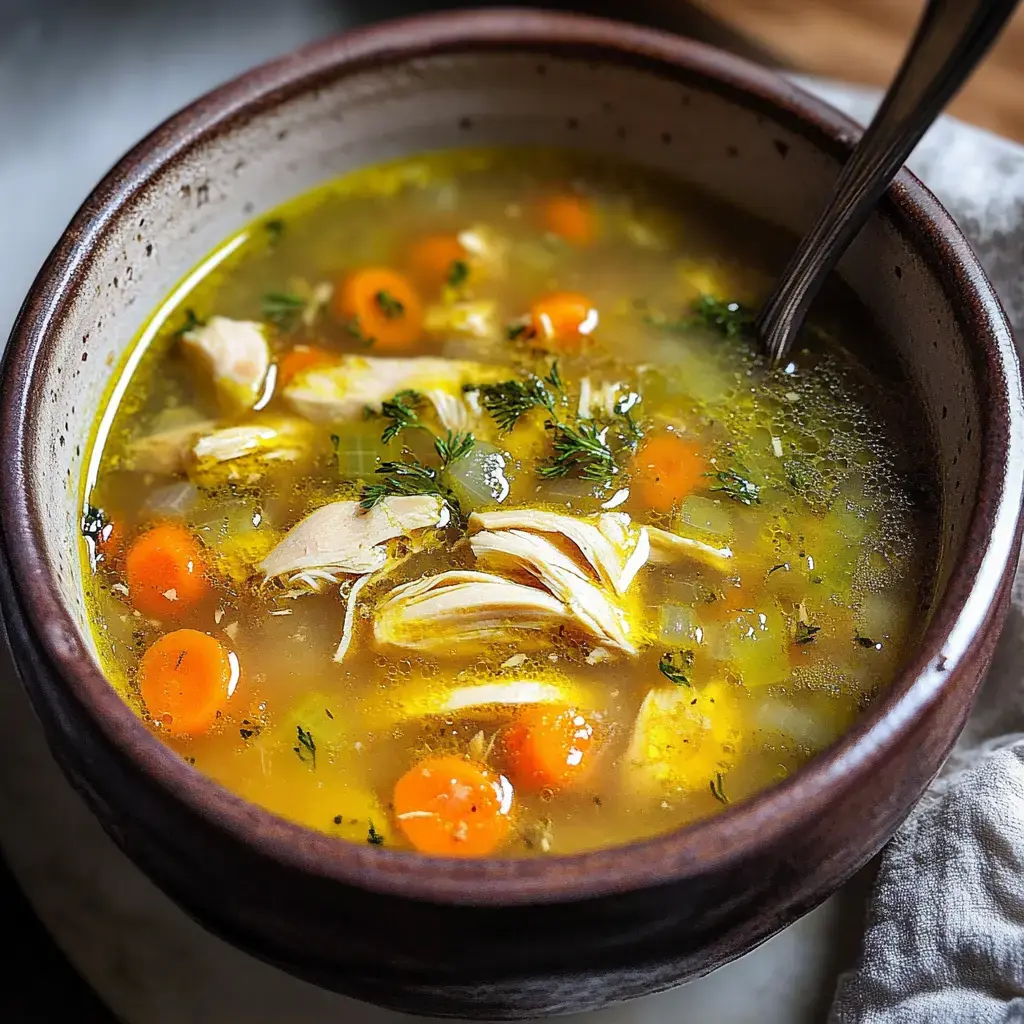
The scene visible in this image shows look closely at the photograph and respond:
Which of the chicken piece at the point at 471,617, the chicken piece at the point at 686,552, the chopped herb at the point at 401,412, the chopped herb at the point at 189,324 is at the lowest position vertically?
the chicken piece at the point at 471,617

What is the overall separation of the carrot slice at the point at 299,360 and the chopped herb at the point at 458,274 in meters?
0.22

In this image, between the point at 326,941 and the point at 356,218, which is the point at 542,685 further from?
Result: the point at 356,218

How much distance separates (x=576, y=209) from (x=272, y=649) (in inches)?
33.4

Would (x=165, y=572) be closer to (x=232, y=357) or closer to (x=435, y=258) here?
(x=232, y=357)

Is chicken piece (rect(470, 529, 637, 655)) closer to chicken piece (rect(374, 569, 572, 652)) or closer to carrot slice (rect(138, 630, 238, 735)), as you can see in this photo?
chicken piece (rect(374, 569, 572, 652))

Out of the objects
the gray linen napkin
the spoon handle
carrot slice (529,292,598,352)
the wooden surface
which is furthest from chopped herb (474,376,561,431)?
the wooden surface

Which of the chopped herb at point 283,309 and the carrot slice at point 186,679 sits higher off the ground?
the chopped herb at point 283,309

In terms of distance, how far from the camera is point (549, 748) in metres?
1.35

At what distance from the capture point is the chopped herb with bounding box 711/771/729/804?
1.31 m

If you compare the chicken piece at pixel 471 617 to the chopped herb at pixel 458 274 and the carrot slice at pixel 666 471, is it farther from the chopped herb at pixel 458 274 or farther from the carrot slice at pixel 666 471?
the chopped herb at pixel 458 274

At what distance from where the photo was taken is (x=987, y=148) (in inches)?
73.7

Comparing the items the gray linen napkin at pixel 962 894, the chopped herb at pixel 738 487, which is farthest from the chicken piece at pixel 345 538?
the gray linen napkin at pixel 962 894

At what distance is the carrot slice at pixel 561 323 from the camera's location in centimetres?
173

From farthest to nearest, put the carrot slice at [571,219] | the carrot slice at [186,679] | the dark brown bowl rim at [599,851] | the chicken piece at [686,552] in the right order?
the carrot slice at [571,219], the chicken piece at [686,552], the carrot slice at [186,679], the dark brown bowl rim at [599,851]
